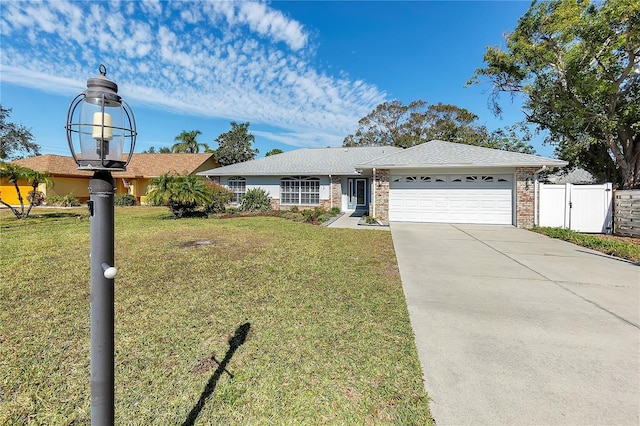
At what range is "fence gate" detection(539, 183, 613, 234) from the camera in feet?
36.9

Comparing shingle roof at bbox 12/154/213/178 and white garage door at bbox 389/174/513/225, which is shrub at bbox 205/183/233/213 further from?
white garage door at bbox 389/174/513/225

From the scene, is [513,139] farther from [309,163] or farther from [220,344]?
[220,344]

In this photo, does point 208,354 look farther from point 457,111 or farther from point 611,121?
point 457,111

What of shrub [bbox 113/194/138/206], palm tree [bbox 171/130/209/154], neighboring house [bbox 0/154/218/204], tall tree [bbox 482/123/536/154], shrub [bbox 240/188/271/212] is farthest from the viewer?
palm tree [bbox 171/130/209/154]

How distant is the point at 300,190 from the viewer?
1897 cm

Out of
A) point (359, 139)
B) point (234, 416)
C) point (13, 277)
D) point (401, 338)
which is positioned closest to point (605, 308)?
point (401, 338)

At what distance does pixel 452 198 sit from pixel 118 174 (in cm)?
2739

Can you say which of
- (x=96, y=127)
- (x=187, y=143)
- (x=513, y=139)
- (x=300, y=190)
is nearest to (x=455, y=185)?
(x=300, y=190)

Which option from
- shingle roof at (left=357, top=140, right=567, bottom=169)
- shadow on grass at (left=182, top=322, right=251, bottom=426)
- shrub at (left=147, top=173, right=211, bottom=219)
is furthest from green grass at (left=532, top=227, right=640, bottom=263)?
shrub at (left=147, top=173, right=211, bottom=219)

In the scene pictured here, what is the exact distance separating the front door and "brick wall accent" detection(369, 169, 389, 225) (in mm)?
5457

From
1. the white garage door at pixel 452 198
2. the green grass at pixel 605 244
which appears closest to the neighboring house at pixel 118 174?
the white garage door at pixel 452 198

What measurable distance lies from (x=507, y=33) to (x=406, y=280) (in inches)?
728

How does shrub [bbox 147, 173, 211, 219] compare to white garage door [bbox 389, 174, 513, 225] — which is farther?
shrub [bbox 147, 173, 211, 219]

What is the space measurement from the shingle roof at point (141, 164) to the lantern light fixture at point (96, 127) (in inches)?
934
